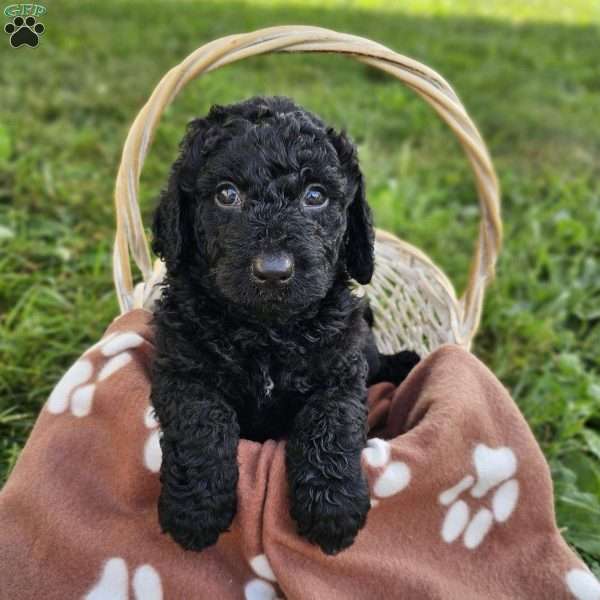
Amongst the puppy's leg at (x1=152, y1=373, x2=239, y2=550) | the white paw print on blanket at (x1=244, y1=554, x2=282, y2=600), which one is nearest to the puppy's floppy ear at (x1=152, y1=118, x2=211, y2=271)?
the puppy's leg at (x1=152, y1=373, x2=239, y2=550)

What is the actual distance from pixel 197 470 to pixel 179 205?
89cm

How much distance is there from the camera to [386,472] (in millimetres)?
2408

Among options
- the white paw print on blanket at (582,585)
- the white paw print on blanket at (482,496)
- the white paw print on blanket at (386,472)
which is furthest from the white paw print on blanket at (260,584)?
the white paw print on blanket at (582,585)

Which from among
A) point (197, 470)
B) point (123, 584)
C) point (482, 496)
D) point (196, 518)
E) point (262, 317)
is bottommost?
point (123, 584)

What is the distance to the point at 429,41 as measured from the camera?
349 inches

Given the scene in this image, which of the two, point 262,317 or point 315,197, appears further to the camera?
point 315,197

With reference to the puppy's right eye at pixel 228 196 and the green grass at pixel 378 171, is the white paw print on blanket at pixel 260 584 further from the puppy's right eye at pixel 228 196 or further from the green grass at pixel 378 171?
the green grass at pixel 378 171

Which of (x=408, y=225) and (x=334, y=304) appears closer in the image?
(x=334, y=304)

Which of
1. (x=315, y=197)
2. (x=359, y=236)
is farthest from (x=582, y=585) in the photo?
(x=315, y=197)

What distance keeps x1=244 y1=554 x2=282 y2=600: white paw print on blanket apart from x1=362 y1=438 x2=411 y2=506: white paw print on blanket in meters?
0.40

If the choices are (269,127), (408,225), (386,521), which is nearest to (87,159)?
(408,225)

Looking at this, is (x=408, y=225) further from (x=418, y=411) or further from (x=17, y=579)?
(x=17, y=579)

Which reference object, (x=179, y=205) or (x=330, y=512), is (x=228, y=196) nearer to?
(x=179, y=205)

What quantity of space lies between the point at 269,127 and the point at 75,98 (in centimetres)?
421
